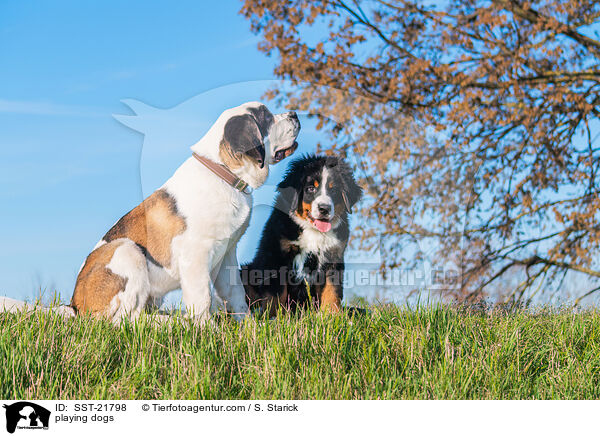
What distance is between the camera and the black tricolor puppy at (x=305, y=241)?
396 centimetres

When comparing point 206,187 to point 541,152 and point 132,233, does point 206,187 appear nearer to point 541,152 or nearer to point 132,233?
point 132,233

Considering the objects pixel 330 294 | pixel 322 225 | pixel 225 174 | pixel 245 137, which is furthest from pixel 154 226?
pixel 330 294

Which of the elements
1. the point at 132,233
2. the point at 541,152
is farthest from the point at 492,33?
the point at 132,233

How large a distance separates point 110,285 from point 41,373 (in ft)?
3.03

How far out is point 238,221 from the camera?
3852mm

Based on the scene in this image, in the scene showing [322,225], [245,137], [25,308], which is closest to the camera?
[245,137]

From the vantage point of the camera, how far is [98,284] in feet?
12.6

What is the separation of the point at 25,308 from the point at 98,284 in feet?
2.00
